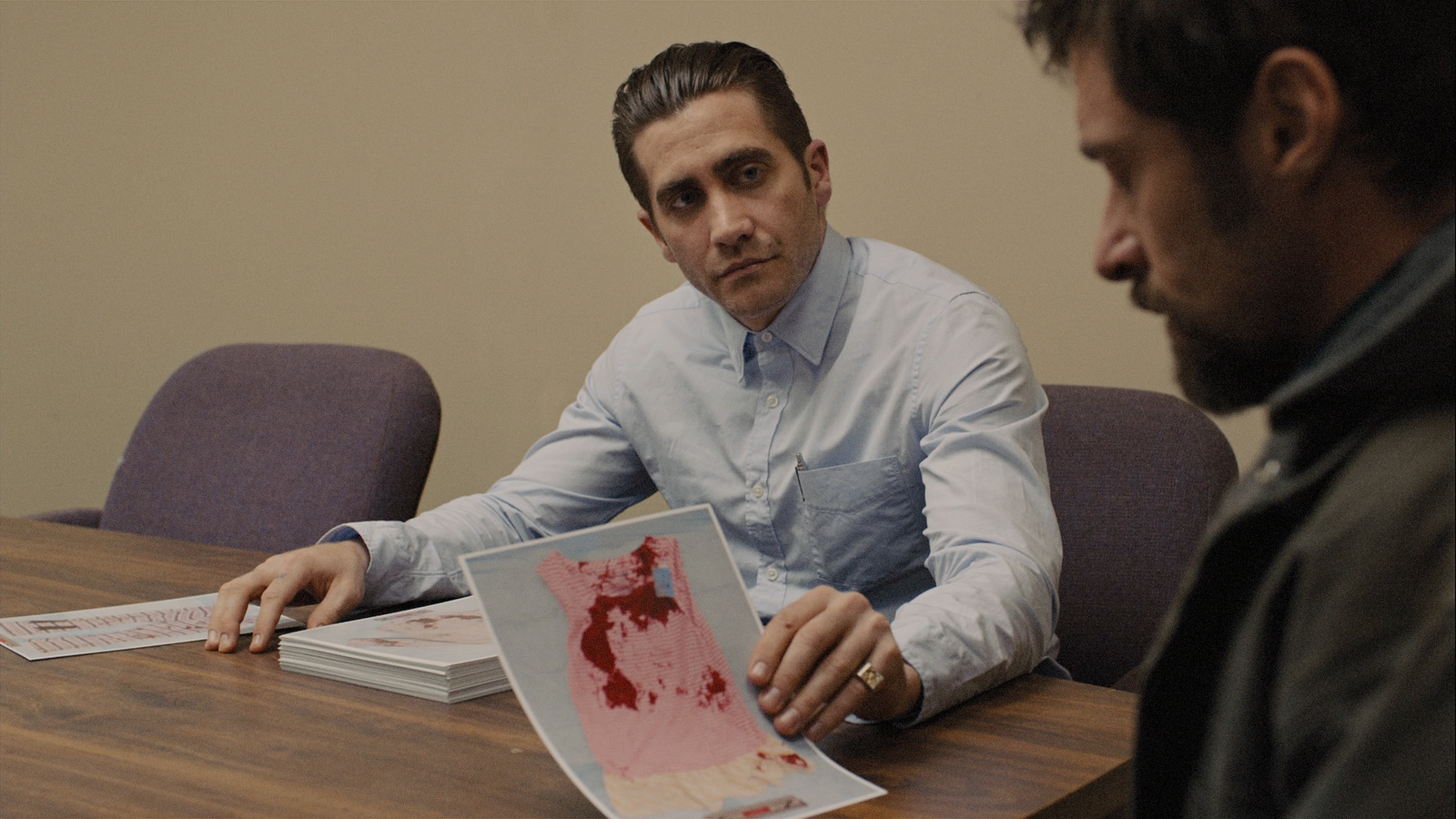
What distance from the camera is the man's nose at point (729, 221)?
1505mm

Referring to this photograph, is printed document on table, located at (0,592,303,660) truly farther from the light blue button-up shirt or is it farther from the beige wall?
the beige wall

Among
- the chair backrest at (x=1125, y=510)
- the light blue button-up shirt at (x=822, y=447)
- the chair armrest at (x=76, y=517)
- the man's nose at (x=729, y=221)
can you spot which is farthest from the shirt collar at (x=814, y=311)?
the chair armrest at (x=76, y=517)

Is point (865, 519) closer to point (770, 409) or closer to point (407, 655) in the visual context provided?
point (770, 409)

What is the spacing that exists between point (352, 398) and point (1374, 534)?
1.75 meters

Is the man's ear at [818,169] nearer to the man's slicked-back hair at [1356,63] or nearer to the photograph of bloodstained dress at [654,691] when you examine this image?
the photograph of bloodstained dress at [654,691]

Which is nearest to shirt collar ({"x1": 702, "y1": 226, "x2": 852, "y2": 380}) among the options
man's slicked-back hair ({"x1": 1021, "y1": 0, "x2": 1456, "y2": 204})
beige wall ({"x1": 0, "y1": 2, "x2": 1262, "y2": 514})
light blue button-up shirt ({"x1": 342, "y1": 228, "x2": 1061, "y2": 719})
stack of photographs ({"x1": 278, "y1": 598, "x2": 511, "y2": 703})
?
light blue button-up shirt ({"x1": 342, "y1": 228, "x2": 1061, "y2": 719})

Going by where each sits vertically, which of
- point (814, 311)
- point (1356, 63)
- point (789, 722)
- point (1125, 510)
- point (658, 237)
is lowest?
point (1125, 510)

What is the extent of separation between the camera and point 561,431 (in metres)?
1.79

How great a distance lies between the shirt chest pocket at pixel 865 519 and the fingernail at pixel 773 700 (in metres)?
0.57

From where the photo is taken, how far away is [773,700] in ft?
3.03

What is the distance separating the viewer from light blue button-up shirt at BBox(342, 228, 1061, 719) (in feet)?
4.30

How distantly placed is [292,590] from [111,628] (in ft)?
0.62

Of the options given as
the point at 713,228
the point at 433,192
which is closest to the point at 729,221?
the point at 713,228

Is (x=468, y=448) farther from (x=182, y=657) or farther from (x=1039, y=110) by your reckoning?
(x=182, y=657)
